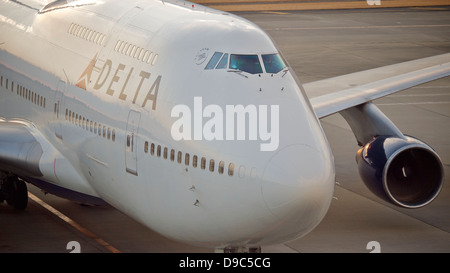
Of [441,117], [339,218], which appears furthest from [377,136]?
[441,117]

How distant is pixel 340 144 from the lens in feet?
103

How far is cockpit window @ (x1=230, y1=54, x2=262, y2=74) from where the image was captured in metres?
17.2

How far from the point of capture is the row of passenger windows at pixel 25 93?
71.8ft

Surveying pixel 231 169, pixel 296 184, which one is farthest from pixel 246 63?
pixel 296 184

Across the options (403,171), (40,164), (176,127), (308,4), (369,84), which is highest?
(176,127)

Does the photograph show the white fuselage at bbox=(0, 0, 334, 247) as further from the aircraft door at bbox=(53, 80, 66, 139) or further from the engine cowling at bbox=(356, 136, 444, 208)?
the engine cowling at bbox=(356, 136, 444, 208)

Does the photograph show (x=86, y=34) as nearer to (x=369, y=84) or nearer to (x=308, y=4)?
(x=369, y=84)

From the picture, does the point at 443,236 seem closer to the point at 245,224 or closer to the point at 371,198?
the point at 371,198

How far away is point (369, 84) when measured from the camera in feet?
83.4

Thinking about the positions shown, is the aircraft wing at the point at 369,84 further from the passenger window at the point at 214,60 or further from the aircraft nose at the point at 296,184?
the aircraft nose at the point at 296,184

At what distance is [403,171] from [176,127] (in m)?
7.13

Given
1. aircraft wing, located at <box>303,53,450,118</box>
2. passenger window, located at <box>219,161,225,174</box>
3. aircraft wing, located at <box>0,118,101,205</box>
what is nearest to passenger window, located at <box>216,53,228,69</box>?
passenger window, located at <box>219,161,225,174</box>

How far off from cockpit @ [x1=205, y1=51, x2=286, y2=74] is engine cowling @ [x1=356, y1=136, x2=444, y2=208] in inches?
203
